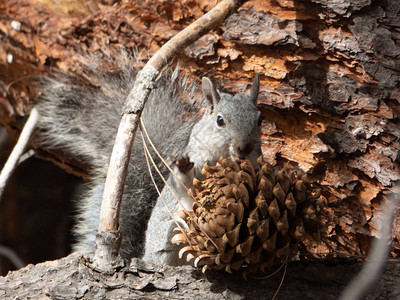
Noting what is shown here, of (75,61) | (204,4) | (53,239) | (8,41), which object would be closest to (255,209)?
(204,4)

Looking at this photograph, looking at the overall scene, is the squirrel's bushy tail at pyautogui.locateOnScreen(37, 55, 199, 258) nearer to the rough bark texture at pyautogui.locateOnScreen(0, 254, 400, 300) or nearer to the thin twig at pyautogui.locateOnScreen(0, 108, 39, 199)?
the thin twig at pyautogui.locateOnScreen(0, 108, 39, 199)

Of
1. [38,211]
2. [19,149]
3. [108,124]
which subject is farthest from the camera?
[38,211]

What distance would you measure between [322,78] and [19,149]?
1.33 metres

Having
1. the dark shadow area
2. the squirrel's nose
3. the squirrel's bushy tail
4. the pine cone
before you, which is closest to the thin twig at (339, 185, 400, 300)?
the pine cone

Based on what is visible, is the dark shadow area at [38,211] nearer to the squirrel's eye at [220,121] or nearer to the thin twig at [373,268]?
the squirrel's eye at [220,121]

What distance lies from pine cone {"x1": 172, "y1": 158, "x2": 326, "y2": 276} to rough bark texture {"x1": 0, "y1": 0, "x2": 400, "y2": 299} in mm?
135

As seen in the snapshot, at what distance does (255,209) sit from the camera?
1005 millimetres

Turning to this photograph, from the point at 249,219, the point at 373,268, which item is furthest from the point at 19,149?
→ the point at 373,268

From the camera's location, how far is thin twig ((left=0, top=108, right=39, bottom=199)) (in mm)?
1974

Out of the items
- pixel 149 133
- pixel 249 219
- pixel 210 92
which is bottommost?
pixel 249 219

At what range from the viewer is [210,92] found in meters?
1.53

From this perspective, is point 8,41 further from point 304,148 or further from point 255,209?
point 255,209

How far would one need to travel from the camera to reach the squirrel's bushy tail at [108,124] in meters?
1.64

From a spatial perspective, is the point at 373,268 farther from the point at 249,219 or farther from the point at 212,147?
the point at 212,147
